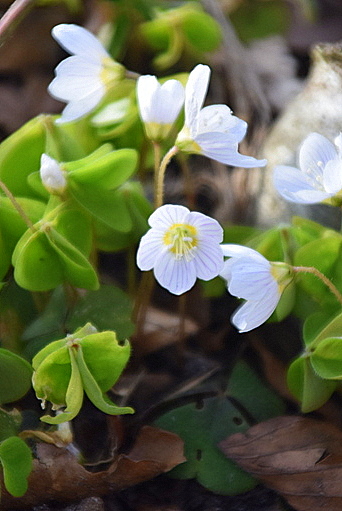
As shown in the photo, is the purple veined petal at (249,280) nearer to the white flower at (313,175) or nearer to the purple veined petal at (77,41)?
the white flower at (313,175)

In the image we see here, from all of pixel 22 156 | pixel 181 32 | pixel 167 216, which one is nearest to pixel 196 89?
pixel 167 216

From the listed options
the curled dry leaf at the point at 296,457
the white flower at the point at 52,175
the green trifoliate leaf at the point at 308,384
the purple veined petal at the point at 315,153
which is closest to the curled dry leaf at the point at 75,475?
the curled dry leaf at the point at 296,457

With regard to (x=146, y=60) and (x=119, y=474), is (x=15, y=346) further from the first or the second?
(x=146, y=60)

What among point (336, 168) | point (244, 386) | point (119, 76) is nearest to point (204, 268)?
point (336, 168)

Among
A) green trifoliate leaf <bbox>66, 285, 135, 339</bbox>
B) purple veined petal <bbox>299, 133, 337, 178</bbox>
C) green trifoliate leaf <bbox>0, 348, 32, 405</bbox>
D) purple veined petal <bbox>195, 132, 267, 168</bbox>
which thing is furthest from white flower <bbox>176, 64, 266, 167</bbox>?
green trifoliate leaf <bbox>0, 348, 32, 405</bbox>

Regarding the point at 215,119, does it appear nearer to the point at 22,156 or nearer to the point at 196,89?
the point at 196,89
